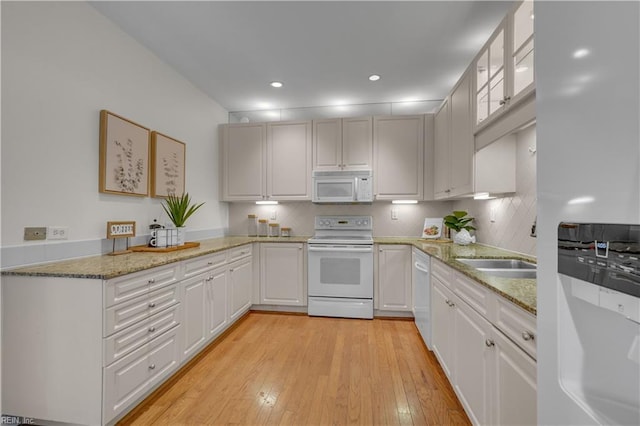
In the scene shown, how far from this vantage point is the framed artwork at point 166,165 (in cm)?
253

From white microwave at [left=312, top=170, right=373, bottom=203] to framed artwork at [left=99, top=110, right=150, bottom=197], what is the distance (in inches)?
72.0

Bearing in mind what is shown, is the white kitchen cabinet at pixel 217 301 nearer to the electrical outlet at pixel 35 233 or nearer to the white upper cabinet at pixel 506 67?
the electrical outlet at pixel 35 233

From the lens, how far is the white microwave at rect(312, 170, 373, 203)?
3418mm

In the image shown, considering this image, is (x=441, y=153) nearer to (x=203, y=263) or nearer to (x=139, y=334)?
(x=203, y=263)

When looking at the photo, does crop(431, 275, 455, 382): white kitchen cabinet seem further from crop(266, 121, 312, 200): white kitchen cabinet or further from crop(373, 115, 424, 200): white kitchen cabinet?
crop(266, 121, 312, 200): white kitchen cabinet

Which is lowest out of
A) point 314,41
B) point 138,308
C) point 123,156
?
point 138,308

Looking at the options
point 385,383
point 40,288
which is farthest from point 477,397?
point 40,288

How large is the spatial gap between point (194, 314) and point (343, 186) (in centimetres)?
211

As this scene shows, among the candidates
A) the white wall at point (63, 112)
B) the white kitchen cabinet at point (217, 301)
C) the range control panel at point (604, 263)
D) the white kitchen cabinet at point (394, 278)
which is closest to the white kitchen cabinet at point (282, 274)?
the white kitchen cabinet at point (217, 301)

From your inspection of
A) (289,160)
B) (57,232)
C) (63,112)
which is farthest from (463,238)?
(63,112)

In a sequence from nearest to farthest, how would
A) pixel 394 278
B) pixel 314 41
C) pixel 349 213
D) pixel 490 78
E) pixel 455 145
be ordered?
1. pixel 490 78
2. pixel 314 41
3. pixel 455 145
4. pixel 394 278
5. pixel 349 213

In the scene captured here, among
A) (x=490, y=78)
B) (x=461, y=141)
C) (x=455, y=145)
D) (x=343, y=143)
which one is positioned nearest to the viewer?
(x=490, y=78)

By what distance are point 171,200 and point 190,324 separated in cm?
115

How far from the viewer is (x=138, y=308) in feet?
5.49
